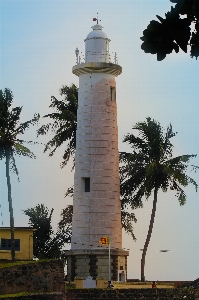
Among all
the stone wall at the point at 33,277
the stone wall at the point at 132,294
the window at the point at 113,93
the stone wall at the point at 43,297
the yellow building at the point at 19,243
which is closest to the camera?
the stone wall at the point at 43,297

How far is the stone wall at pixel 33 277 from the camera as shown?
27938 mm

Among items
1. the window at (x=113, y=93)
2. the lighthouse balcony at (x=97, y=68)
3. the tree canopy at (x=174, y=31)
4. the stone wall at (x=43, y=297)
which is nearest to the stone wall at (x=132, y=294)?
the stone wall at (x=43, y=297)

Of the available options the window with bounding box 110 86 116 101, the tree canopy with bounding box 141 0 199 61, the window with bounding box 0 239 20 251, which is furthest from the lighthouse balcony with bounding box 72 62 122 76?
the tree canopy with bounding box 141 0 199 61

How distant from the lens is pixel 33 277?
28438 millimetres

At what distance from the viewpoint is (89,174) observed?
131 ft

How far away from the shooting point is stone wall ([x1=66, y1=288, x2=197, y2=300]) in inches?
1238

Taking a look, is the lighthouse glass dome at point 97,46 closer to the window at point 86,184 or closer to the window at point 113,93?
the window at point 113,93

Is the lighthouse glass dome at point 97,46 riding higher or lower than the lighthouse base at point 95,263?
higher

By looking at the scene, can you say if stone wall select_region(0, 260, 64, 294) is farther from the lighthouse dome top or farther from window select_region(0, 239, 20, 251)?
the lighthouse dome top

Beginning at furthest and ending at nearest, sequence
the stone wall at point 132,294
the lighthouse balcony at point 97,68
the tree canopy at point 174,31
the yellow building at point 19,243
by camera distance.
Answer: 1. the lighthouse balcony at point 97,68
2. the yellow building at point 19,243
3. the stone wall at point 132,294
4. the tree canopy at point 174,31

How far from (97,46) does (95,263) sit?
10624 mm

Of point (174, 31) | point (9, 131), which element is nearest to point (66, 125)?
point (9, 131)

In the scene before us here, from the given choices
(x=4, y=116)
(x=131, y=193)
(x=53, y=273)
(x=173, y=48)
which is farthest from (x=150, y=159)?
(x=173, y=48)

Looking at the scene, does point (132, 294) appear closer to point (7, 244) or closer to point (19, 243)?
point (19, 243)
